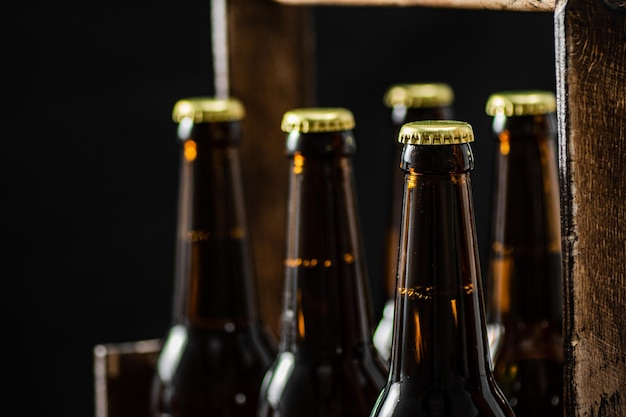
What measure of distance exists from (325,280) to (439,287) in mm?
143

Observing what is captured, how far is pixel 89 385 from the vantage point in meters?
1.91

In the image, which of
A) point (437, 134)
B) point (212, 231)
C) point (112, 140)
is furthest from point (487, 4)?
point (112, 140)

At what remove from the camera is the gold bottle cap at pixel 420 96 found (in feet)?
2.89

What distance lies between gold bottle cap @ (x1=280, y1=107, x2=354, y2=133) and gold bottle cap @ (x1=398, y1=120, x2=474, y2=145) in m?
0.12

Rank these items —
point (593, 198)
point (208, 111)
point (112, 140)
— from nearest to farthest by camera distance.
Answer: point (593, 198) → point (208, 111) → point (112, 140)

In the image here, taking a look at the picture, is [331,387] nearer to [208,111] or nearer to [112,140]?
[208,111]

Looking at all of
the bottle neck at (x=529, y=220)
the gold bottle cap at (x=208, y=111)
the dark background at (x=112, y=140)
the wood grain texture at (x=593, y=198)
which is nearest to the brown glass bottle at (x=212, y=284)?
the gold bottle cap at (x=208, y=111)

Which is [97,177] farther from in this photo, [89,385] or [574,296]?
[574,296]

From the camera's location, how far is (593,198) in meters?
0.58

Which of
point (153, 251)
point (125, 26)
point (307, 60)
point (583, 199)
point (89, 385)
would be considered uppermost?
point (125, 26)

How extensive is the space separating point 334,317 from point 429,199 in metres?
0.17

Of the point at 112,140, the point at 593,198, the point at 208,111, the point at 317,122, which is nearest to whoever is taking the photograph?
the point at 593,198

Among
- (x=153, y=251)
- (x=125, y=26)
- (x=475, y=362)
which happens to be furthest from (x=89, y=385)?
(x=475, y=362)

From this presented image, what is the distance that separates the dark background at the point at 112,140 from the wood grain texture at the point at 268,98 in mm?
688
